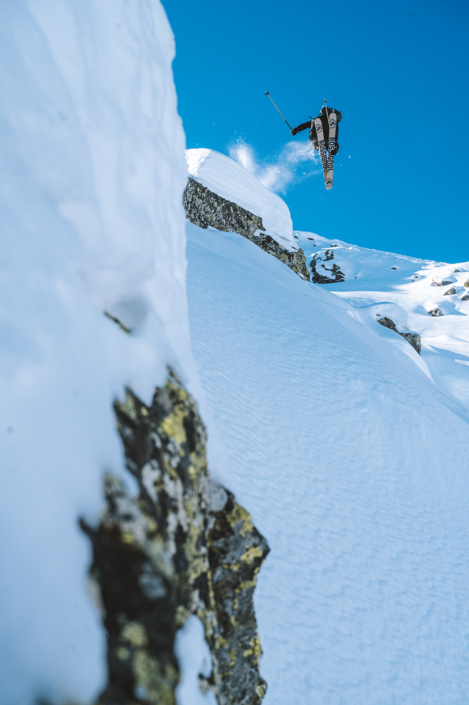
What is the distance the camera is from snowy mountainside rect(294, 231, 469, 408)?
1944 centimetres

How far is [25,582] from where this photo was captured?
0.96 metres

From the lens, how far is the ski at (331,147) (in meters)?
10.3

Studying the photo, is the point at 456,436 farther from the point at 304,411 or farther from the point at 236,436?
the point at 236,436

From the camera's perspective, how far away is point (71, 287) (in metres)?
1.45

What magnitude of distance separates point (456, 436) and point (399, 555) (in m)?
4.40

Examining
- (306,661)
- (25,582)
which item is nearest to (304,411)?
(306,661)

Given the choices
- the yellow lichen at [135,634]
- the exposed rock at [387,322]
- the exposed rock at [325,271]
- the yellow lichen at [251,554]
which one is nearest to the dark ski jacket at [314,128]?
the yellow lichen at [251,554]

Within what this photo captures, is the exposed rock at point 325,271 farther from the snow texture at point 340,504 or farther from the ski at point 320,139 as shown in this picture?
the snow texture at point 340,504

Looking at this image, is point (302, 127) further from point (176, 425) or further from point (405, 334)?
point (405, 334)

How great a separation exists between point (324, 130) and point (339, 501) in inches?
410

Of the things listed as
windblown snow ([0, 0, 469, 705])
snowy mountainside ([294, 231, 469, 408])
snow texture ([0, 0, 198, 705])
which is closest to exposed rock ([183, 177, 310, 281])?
snowy mountainside ([294, 231, 469, 408])

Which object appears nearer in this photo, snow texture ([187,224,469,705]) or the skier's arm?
snow texture ([187,224,469,705])

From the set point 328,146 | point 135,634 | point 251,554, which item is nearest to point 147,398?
point 135,634

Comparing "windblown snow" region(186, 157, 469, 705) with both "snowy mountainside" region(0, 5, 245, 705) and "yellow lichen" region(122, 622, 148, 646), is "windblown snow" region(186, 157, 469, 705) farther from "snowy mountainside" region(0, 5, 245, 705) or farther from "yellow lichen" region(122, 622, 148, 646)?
"yellow lichen" region(122, 622, 148, 646)
